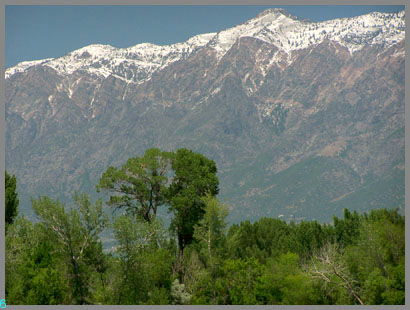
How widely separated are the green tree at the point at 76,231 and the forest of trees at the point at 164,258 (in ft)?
0.29

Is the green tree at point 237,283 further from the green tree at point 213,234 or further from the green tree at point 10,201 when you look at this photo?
the green tree at point 10,201

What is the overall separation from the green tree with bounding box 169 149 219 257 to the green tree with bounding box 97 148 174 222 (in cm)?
172

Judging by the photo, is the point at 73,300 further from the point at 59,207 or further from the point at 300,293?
the point at 300,293

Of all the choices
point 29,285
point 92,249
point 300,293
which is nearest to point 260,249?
point 300,293

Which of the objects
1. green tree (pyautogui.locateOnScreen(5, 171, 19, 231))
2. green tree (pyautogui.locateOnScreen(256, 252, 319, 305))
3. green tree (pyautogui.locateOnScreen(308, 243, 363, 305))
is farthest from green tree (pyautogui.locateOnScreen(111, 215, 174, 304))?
green tree (pyautogui.locateOnScreen(5, 171, 19, 231))

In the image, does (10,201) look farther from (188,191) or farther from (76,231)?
(188,191)

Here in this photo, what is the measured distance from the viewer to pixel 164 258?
6019cm

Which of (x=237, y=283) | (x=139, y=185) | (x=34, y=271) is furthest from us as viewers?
(x=139, y=185)

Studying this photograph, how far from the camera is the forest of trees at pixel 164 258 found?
161 ft

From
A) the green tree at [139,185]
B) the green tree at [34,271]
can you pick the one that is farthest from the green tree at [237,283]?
the green tree at [34,271]

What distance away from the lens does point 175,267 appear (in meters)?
64.6

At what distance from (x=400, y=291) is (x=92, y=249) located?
27.2 m

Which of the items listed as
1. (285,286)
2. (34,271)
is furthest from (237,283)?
(34,271)

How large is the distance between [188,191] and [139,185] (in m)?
5.83
